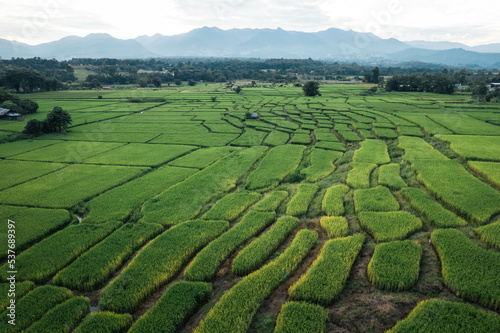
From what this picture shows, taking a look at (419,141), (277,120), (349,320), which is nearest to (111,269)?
(349,320)

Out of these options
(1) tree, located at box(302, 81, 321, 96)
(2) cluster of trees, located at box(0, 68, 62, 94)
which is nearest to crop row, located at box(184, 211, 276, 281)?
(1) tree, located at box(302, 81, 321, 96)

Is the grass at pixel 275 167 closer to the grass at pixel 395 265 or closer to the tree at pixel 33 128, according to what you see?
the grass at pixel 395 265

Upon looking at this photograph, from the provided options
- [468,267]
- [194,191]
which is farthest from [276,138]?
[468,267]

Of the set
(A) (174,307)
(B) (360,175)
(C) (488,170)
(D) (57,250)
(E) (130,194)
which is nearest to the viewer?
(A) (174,307)

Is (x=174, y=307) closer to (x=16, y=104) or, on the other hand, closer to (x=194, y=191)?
(x=194, y=191)

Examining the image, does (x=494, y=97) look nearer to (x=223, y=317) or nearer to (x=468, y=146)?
(x=468, y=146)

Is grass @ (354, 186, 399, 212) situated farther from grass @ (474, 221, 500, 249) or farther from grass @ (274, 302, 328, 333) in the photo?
grass @ (274, 302, 328, 333)
